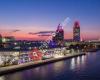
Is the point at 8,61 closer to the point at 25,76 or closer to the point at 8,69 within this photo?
the point at 8,69

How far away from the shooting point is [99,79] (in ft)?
107

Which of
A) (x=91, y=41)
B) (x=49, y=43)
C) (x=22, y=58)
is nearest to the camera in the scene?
(x=22, y=58)

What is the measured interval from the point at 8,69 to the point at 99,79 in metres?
12.9

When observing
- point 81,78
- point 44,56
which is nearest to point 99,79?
point 81,78

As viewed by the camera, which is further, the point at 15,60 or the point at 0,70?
the point at 15,60

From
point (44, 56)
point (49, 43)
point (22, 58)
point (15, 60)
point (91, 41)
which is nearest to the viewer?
point (15, 60)

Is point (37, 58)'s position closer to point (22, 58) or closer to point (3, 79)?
point (22, 58)

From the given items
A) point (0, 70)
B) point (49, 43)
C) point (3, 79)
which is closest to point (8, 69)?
point (0, 70)

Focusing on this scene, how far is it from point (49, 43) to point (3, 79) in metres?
74.0

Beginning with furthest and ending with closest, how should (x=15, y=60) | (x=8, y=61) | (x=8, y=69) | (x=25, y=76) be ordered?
(x=15, y=60)
(x=8, y=61)
(x=8, y=69)
(x=25, y=76)

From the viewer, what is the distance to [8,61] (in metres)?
43.1

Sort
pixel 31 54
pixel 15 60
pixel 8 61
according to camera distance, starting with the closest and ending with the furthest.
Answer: pixel 8 61 < pixel 15 60 < pixel 31 54

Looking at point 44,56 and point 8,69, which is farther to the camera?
point 44,56

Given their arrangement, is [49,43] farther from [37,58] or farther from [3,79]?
[3,79]
